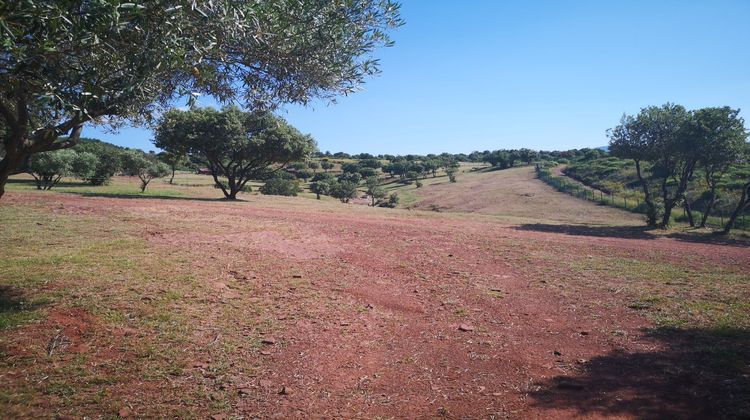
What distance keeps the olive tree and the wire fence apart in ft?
111

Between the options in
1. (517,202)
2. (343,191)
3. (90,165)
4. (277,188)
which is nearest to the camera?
(90,165)

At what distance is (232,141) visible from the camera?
3195cm

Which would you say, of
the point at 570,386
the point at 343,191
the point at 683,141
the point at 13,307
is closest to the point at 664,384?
the point at 570,386

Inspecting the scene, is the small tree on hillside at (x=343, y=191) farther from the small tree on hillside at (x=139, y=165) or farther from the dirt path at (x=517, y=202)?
the small tree on hillside at (x=139, y=165)

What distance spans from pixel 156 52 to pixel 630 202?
49500 millimetres

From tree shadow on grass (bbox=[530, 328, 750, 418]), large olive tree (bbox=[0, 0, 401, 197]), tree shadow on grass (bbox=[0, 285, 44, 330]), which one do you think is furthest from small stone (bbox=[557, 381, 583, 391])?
tree shadow on grass (bbox=[0, 285, 44, 330])

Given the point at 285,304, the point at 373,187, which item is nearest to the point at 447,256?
the point at 285,304

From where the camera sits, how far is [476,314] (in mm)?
8320

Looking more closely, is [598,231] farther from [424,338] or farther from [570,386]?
[570,386]

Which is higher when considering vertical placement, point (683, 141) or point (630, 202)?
point (683, 141)

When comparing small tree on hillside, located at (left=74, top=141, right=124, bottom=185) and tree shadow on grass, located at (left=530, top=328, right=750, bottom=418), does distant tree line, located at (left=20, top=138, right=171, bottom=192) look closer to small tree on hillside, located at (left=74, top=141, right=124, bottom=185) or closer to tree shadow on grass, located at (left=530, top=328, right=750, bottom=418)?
small tree on hillside, located at (left=74, top=141, right=124, bottom=185)

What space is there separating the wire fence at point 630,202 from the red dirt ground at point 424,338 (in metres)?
30.5

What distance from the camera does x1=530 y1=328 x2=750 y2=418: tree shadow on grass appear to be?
15.6 ft

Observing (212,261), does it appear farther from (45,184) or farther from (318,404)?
(45,184)
